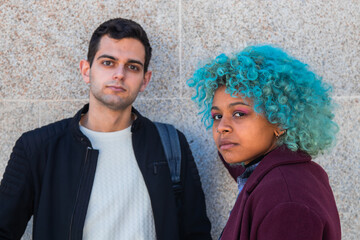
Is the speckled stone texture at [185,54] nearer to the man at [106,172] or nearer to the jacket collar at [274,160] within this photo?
the man at [106,172]

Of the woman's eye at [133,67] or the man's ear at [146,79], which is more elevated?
the woman's eye at [133,67]

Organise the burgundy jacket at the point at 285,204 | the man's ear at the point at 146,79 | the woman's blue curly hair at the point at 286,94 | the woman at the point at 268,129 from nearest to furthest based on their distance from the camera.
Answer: the burgundy jacket at the point at 285,204 → the woman at the point at 268,129 → the woman's blue curly hair at the point at 286,94 → the man's ear at the point at 146,79

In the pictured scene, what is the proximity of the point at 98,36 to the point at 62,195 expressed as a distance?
1.22 m

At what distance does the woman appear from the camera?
176cm

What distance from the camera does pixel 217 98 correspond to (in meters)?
2.18

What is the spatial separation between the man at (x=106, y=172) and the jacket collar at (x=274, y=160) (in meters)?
1.02

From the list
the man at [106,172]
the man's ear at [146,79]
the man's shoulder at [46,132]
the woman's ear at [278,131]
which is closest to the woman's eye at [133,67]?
the man at [106,172]

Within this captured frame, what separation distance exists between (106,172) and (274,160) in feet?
4.22

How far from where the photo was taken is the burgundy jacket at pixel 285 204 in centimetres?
158

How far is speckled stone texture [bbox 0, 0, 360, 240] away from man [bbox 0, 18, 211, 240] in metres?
0.39

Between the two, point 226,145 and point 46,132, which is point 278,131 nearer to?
point 226,145

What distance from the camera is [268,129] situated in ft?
6.72

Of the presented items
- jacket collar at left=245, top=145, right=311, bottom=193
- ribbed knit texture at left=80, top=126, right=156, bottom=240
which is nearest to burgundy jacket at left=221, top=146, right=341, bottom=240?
jacket collar at left=245, top=145, right=311, bottom=193

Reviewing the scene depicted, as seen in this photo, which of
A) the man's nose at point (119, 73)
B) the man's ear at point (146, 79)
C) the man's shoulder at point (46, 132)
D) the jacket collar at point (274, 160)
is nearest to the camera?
the jacket collar at point (274, 160)
